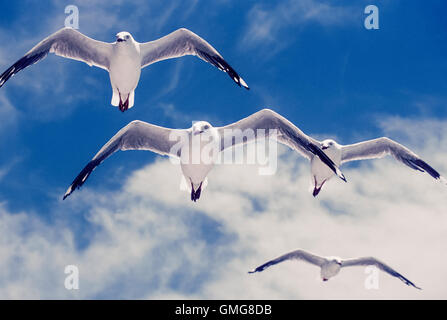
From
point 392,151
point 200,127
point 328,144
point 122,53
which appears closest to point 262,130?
point 200,127

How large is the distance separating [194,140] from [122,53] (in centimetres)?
244

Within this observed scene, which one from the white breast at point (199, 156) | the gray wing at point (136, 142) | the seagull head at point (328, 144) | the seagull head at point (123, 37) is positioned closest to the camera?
the white breast at point (199, 156)

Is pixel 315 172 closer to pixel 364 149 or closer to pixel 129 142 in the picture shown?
pixel 364 149

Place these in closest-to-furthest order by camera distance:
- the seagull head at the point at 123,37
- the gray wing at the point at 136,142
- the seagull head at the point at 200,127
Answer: the seagull head at the point at 200,127, the gray wing at the point at 136,142, the seagull head at the point at 123,37

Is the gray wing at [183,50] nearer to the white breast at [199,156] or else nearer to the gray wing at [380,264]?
the white breast at [199,156]

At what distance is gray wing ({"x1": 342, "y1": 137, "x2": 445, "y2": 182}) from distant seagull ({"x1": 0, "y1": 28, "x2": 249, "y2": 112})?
11.5 feet

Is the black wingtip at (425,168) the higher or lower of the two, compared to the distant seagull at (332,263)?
higher

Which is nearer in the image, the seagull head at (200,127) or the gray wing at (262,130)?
the seagull head at (200,127)

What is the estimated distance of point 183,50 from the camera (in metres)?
11.8

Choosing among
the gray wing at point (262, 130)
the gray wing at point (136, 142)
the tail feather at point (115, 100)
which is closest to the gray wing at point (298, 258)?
the gray wing at point (262, 130)

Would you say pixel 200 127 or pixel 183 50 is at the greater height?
pixel 183 50

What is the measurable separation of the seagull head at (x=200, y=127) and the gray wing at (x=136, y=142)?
0.76m

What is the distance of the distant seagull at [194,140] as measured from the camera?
10.6 meters

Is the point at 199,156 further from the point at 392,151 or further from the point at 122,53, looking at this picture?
the point at 392,151
